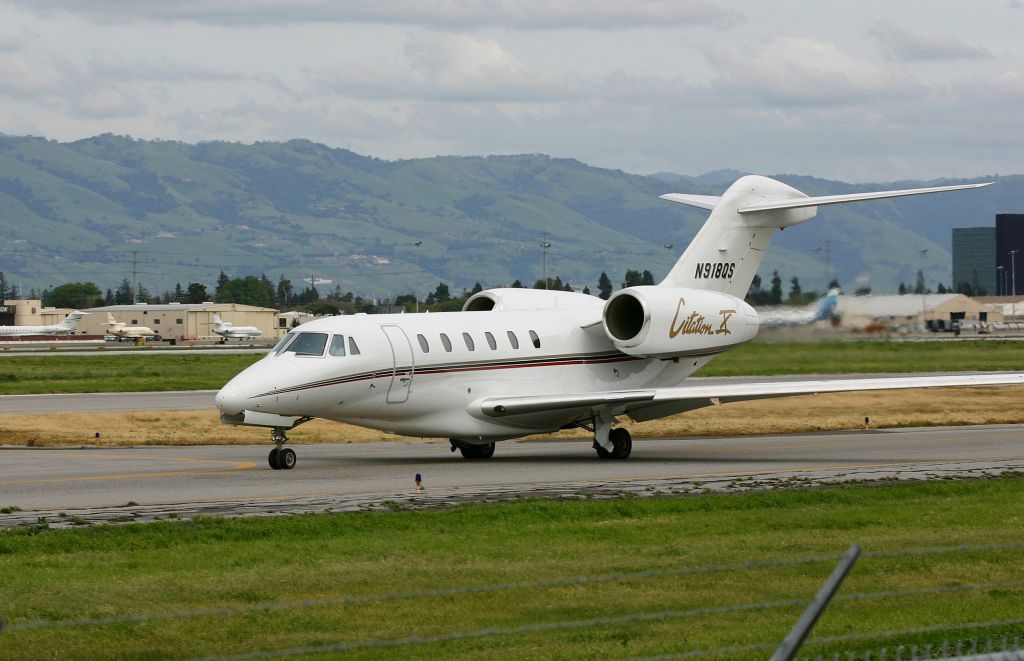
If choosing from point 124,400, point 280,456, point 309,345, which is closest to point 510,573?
point 280,456

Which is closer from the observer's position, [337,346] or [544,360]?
[337,346]

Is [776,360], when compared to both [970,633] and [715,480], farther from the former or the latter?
[970,633]

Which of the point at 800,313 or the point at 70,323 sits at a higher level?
the point at 70,323

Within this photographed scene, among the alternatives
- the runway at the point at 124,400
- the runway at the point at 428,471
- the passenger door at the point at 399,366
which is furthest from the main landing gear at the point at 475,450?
the runway at the point at 124,400

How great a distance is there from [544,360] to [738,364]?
10.7m

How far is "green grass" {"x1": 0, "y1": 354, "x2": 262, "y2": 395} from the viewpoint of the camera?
5838cm

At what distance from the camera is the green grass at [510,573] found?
41.0 feet

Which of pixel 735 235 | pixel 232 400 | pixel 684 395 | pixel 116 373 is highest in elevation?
pixel 735 235

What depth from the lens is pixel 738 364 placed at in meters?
41.4

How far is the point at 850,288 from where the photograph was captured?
1635 inches

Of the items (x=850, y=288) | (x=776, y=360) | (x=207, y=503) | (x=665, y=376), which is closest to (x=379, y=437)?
(x=665, y=376)

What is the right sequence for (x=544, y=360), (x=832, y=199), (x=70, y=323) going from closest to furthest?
(x=544, y=360) → (x=832, y=199) → (x=70, y=323)

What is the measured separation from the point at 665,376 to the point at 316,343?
9.19 meters

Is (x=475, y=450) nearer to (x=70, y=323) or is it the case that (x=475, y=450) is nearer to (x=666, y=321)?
(x=666, y=321)
